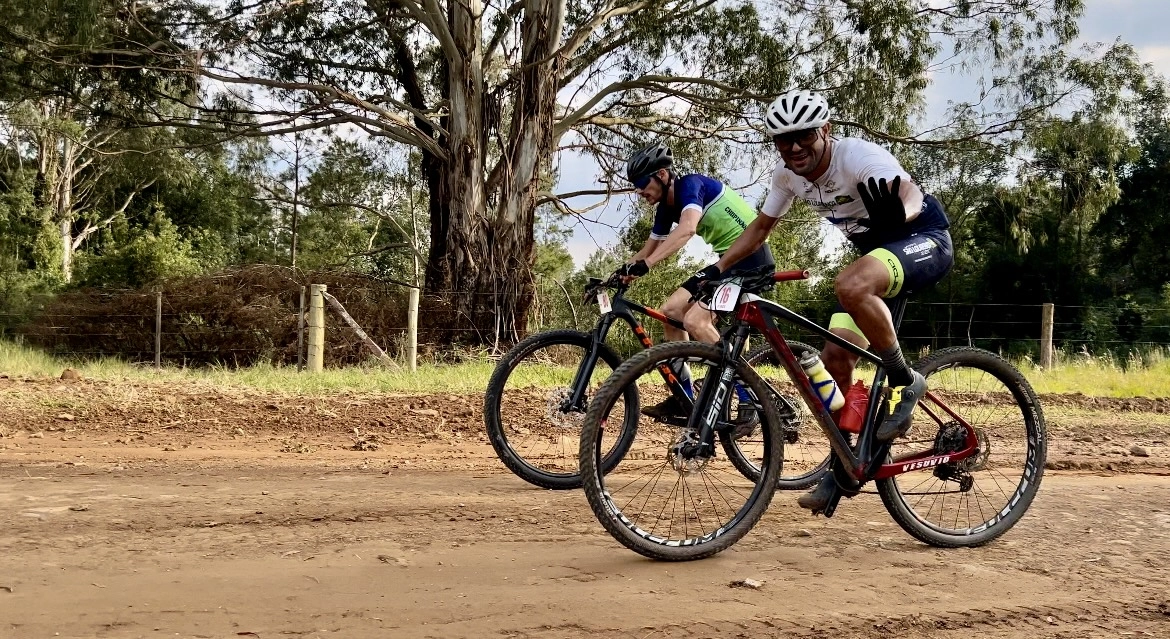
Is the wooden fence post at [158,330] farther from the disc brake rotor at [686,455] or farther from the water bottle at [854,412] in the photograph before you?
the water bottle at [854,412]

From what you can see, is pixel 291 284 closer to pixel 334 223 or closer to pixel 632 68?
pixel 632 68

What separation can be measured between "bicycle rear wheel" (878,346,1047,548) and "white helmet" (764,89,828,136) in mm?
1171

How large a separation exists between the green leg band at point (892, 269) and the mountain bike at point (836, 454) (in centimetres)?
19

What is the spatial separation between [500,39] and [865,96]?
24.3 feet

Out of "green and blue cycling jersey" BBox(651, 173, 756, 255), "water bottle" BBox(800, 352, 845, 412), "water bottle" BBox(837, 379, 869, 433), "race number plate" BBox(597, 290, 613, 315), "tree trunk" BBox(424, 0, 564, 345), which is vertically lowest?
"water bottle" BBox(837, 379, 869, 433)

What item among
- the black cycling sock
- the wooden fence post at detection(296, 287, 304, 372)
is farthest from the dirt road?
the wooden fence post at detection(296, 287, 304, 372)

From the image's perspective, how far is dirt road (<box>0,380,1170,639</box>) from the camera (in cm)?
288

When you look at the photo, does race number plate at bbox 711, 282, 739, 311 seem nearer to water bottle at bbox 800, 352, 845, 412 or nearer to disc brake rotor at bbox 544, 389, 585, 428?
water bottle at bbox 800, 352, 845, 412

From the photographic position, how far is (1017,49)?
18.0 m

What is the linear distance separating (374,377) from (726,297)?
7917mm

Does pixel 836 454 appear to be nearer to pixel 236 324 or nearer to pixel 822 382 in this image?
pixel 822 382

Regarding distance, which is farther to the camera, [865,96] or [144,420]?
[865,96]

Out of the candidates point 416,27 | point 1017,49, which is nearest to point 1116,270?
point 1017,49

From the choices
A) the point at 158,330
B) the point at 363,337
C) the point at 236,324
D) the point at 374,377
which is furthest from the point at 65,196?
the point at 374,377
